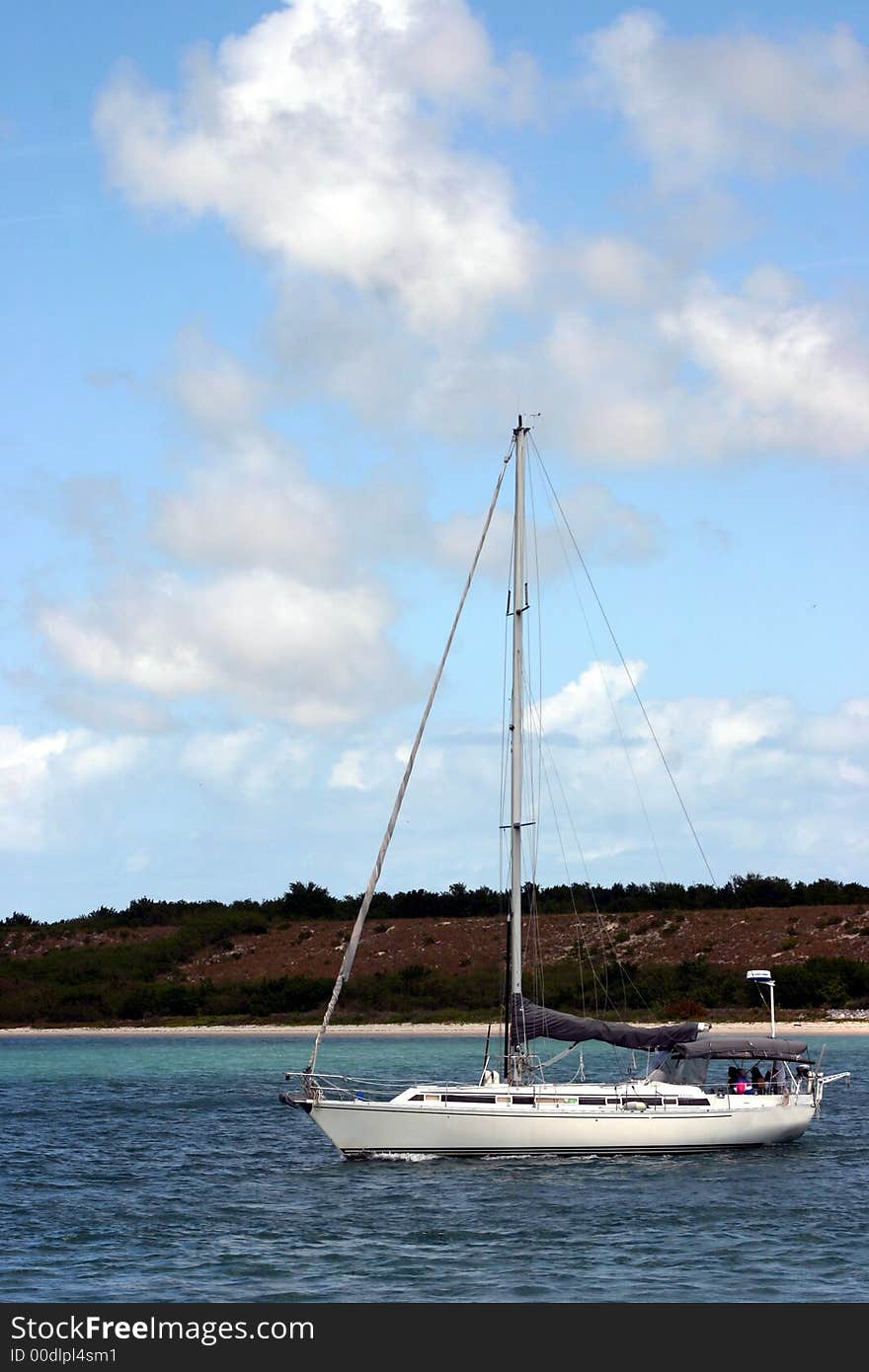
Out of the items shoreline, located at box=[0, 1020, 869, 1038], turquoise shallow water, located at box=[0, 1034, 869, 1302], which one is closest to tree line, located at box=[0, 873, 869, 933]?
shoreline, located at box=[0, 1020, 869, 1038]

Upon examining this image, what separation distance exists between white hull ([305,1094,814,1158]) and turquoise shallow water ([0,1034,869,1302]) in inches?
21.0

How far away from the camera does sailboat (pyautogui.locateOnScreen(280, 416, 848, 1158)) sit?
45.4m

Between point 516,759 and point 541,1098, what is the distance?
9986 mm

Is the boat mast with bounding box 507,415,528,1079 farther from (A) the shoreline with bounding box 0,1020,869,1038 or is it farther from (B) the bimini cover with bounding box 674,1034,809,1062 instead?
(A) the shoreline with bounding box 0,1020,869,1038

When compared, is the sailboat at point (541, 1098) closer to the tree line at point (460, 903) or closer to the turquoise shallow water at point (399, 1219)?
the turquoise shallow water at point (399, 1219)

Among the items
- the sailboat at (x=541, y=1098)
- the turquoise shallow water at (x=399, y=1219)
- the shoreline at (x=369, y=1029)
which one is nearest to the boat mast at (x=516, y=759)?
the sailboat at (x=541, y=1098)

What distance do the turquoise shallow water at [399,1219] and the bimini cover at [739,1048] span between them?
307 centimetres

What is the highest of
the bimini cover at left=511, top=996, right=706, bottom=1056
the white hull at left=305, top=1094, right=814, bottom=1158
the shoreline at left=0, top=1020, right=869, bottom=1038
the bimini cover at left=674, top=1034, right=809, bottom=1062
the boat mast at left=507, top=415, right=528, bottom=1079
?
the boat mast at left=507, top=415, right=528, bottom=1079

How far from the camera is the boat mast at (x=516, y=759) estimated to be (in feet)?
155

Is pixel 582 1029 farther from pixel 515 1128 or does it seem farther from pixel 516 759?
pixel 516 759

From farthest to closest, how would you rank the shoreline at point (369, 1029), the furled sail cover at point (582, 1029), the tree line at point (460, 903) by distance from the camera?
the tree line at point (460, 903), the shoreline at point (369, 1029), the furled sail cover at point (582, 1029)

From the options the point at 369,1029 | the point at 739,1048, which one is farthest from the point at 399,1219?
the point at 369,1029

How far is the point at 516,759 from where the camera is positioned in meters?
48.5
